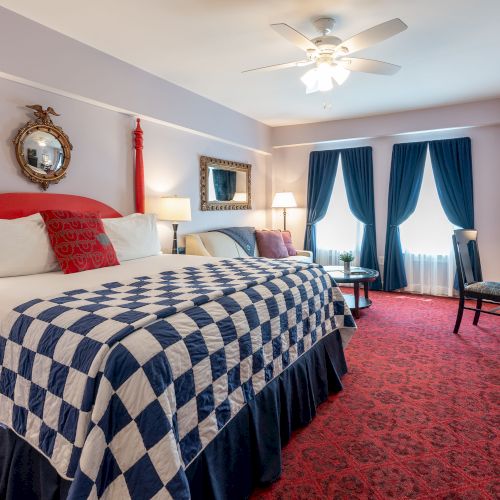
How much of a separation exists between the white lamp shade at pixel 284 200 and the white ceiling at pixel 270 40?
1.53 meters

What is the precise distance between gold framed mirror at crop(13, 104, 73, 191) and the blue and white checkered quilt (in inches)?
56.1

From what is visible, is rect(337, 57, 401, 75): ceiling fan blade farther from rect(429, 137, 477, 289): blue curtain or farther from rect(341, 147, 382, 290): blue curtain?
rect(341, 147, 382, 290): blue curtain

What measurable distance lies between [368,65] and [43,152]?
7.98 feet

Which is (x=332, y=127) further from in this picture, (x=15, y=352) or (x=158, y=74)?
(x=15, y=352)

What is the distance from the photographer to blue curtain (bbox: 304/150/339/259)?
5.69m

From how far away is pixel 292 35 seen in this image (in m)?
2.32

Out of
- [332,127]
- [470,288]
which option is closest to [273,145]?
[332,127]

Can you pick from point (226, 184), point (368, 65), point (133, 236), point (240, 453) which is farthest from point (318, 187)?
point (240, 453)

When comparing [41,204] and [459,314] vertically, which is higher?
[41,204]

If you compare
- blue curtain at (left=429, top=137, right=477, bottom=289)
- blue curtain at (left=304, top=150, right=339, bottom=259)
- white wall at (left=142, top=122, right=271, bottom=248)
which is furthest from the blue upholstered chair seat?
white wall at (left=142, top=122, right=271, bottom=248)

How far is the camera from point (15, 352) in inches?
58.9

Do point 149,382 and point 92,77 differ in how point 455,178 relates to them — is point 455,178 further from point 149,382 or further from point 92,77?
point 149,382

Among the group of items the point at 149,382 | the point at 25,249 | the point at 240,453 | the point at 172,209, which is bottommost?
the point at 240,453

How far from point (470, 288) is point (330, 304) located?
1663 mm
